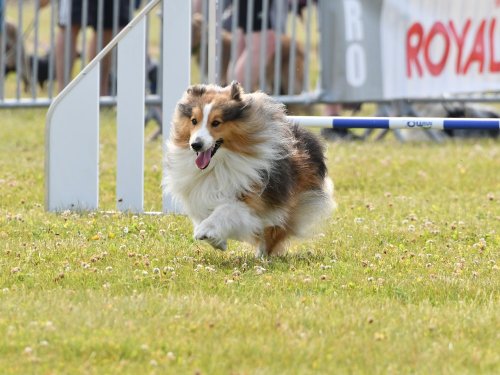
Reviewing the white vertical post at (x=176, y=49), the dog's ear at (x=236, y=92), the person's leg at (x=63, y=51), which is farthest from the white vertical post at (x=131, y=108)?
the person's leg at (x=63, y=51)

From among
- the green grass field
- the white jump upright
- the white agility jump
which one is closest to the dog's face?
the green grass field

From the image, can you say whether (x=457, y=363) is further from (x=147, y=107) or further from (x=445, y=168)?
(x=147, y=107)

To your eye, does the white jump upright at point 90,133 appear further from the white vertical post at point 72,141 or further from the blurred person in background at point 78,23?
the blurred person in background at point 78,23

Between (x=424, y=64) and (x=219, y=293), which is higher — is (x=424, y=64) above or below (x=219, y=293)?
above

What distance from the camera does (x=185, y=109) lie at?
20.2ft

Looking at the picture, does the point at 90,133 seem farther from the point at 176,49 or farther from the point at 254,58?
the point at 254,58

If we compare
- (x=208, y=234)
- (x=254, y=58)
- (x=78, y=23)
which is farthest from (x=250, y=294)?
(x=78, y=23)

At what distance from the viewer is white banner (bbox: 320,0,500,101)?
39.2 feet

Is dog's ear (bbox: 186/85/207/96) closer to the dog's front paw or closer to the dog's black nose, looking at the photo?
the dog's black nose

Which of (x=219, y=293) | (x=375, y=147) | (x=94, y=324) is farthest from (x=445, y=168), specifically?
(x=94, y=324)

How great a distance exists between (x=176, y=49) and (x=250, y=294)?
9.07 ft

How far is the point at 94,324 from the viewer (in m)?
4.57

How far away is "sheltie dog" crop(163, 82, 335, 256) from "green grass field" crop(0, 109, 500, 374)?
0.21 meters

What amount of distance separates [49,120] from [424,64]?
5.50 m
